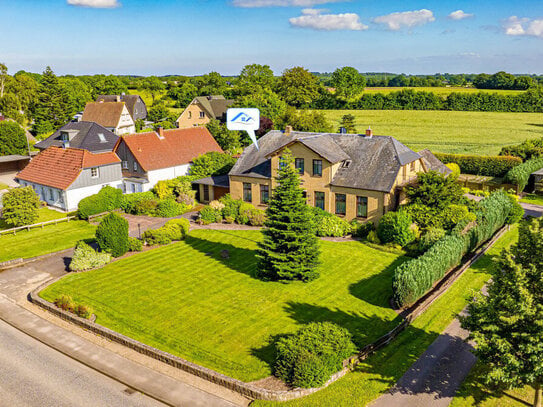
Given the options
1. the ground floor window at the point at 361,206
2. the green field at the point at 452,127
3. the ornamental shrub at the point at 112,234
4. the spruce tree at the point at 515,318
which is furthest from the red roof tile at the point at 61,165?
the green field at the point at 452,127

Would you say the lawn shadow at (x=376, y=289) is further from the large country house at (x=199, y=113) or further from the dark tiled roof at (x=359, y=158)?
the large country house at (x=199, y=113)

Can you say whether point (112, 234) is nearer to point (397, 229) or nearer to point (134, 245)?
point (134, 245)

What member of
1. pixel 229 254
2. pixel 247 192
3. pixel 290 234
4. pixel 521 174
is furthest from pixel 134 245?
pixel 521 174

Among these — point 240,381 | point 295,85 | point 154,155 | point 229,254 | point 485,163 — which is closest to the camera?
point 240,381

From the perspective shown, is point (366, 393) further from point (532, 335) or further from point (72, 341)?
point (72, 341)

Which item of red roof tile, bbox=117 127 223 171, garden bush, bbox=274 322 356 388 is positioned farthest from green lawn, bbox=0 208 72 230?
garden bush, bbox=274 322 356 388

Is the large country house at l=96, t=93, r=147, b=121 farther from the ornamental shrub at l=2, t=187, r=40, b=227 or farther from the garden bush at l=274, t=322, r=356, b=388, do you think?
the garden bush at l=274, t=322, r=356, b=388
